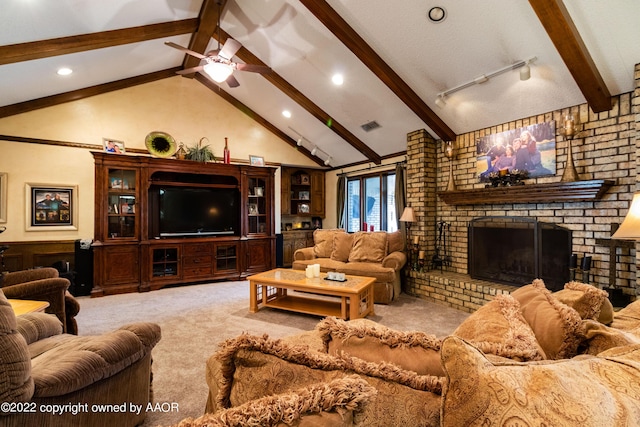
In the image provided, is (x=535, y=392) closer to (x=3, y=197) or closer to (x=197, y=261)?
(x=197, y=261)

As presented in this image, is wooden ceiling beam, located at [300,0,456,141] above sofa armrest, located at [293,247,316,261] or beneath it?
above

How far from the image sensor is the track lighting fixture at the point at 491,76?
9.39 ft

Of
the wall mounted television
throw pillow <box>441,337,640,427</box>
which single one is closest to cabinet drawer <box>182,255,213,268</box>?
the wall mounted television

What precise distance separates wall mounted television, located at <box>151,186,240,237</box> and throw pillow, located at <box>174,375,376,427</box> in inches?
198

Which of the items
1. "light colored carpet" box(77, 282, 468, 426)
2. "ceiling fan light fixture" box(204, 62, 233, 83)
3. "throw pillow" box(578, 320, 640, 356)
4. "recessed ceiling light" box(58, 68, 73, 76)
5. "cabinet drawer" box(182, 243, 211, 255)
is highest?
"recessed ceiling light" box(58, 68, 73, 76)

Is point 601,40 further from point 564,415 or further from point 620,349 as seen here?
→ point 564,415

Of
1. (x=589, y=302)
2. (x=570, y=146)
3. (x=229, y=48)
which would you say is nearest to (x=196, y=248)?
(x=229, y=48)

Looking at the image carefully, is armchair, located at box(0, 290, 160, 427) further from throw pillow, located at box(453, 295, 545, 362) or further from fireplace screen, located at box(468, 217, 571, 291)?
fireplace screen, located at box(468, 217, 571, 291)

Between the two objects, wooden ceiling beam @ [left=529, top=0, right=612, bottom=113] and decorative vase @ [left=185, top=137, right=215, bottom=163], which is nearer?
wooden ceiling beam @ [left=529, top=0, right=612, bottom=113]

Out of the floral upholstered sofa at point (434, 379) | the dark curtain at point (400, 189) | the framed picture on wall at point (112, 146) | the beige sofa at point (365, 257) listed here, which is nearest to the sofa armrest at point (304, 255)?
the beige sofa at point (365, 257)

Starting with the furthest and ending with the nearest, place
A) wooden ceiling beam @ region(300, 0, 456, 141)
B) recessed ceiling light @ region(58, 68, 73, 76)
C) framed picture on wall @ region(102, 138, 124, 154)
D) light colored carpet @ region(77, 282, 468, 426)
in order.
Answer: framed picture on wall @ region(102, 138, 124, 154), recessed ceiling light @ region(58, 68, 73, 76), wooden ceiling beam @ region(300, 0, 456, 141), light colored carpet @ region(77, 282, 468, 426)

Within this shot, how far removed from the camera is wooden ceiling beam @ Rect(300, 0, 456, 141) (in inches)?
125

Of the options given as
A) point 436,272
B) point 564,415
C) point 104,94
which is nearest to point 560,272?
point 436,272

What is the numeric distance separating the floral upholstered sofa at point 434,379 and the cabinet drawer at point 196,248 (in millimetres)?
4664
